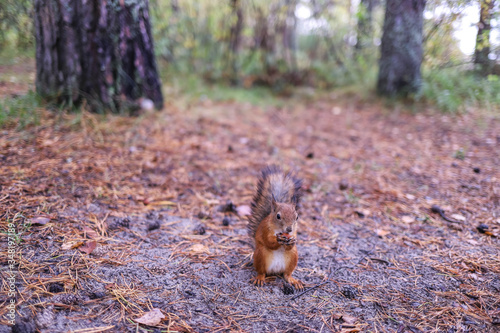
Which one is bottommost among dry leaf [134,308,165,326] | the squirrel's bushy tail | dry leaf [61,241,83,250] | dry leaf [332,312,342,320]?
dry leaf [332,312,342,320]

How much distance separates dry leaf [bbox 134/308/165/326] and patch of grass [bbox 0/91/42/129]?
214 centimetres

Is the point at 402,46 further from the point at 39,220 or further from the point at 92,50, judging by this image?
the point at 39,220

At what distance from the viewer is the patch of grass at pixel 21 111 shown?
262 centimetres

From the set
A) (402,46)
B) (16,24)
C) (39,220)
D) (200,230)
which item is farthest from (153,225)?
(402,46)

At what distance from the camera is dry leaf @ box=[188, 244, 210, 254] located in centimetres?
186

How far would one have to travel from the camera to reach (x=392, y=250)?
1.95 meters

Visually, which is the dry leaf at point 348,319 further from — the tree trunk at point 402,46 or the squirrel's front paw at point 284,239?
the tree trunk at point 402,46

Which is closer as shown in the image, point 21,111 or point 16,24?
point 21,111

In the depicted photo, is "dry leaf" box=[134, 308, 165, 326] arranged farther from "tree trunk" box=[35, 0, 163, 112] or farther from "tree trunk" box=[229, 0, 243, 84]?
"tree trunk" box=[229, 0, 243, 84]

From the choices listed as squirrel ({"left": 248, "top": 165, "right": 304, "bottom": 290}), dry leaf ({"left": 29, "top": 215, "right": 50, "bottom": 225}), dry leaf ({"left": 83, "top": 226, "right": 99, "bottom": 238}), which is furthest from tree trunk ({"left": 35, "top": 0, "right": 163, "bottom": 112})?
squirrel ({"left": 248, "top": 165, "right": 304, "bottom": 290})

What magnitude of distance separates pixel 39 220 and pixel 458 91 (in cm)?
500

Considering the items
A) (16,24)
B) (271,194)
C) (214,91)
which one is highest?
(16,24)

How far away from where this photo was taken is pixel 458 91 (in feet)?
14.4

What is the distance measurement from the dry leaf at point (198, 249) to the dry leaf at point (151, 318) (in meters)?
0.51
